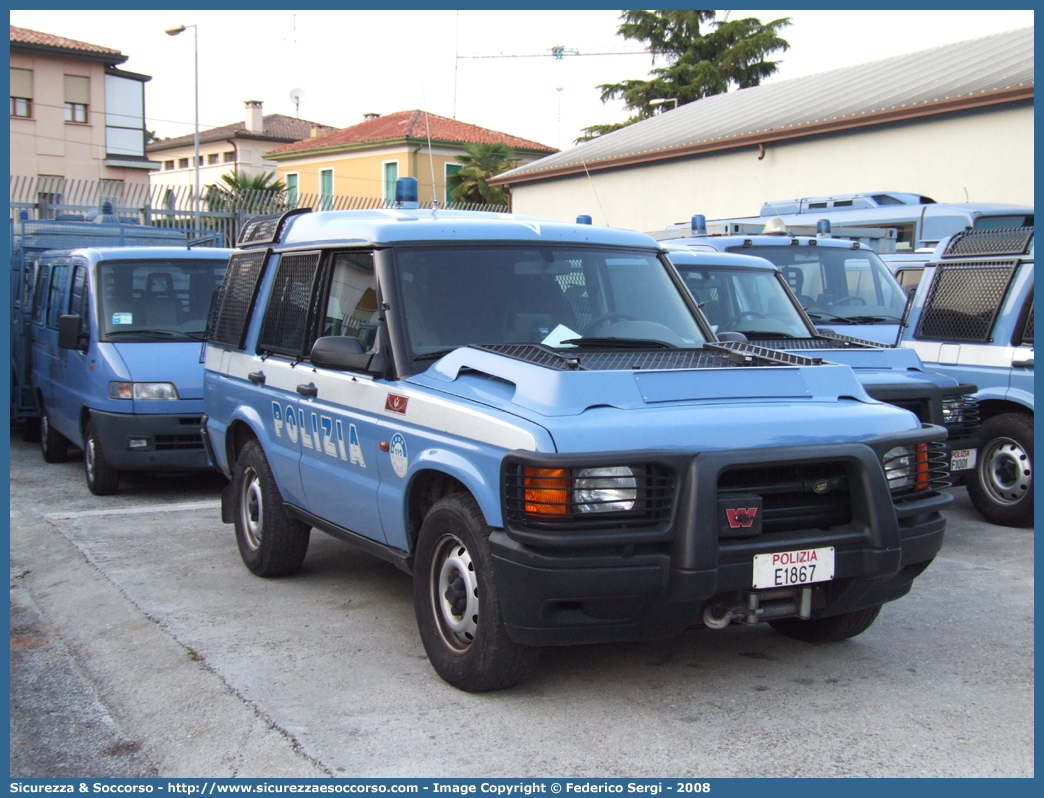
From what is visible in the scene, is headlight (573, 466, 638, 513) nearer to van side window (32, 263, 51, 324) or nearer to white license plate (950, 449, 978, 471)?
white license plate (950, 449, 978, 471)

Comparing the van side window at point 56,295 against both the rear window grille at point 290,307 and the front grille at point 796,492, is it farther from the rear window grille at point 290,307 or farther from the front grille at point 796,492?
the front grille at point 796,492

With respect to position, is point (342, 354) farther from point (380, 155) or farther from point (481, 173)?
point (380, 155)

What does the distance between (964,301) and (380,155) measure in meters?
41.2

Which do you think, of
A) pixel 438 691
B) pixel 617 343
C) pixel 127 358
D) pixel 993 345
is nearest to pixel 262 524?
pixel 438 691

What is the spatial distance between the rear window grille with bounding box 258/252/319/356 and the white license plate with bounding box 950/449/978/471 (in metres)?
4.55

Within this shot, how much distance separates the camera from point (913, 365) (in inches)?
296

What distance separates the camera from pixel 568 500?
12.9 ft

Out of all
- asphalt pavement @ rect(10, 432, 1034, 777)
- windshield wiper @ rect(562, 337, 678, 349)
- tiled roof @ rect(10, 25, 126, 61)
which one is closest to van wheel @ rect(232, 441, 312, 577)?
asphalt pavement @ rect(10, 432, 1034, 777)

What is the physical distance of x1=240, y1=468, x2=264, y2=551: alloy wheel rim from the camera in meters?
6.52

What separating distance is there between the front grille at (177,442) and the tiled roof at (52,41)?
40.9 m

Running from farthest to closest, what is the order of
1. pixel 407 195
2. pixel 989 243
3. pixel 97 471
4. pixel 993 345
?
pixel 97 471
pixel 989 243
pixel 993 345
pixel 407 195

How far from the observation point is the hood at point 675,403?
4059 mm

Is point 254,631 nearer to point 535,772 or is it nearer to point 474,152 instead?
point 535,772

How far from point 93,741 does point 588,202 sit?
28.2m
